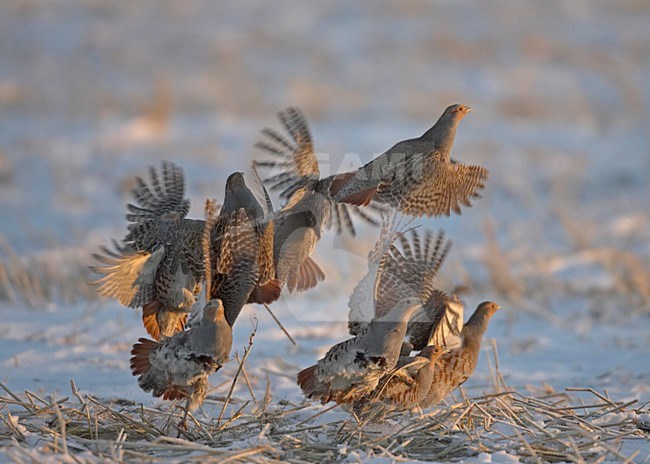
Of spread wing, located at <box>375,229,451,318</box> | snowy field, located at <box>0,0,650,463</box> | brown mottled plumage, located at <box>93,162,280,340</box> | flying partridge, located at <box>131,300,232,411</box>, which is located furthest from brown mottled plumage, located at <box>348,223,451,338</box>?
flying partridge, located at <box>131,300,232,411</box>

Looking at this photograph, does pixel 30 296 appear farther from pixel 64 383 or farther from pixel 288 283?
pixel 288 283

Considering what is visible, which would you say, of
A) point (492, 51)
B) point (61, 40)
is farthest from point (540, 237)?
point (61, 40)

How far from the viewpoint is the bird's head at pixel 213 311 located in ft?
11.9

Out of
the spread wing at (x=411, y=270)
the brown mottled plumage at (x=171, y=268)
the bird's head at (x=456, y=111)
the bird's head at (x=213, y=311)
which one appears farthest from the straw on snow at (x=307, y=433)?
the bird's head at (x=456, y=111)

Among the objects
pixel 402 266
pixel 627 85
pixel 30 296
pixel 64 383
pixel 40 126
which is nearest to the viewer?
pixel 402 266

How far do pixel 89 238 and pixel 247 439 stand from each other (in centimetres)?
763

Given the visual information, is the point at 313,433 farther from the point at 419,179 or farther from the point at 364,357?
the point at 419,179

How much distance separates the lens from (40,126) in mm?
15273

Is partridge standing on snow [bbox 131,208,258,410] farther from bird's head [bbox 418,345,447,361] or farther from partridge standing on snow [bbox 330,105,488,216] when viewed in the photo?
bird's head [bbox 418,345,447,361]

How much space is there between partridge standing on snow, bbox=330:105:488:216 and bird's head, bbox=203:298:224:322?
845 mm

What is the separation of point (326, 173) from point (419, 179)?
2.65 feet

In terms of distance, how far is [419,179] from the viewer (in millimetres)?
4184

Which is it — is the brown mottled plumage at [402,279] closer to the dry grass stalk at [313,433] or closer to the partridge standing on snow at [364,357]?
the partridge standing on snow at [364,357]

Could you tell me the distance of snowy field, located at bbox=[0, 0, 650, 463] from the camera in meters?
3.95
